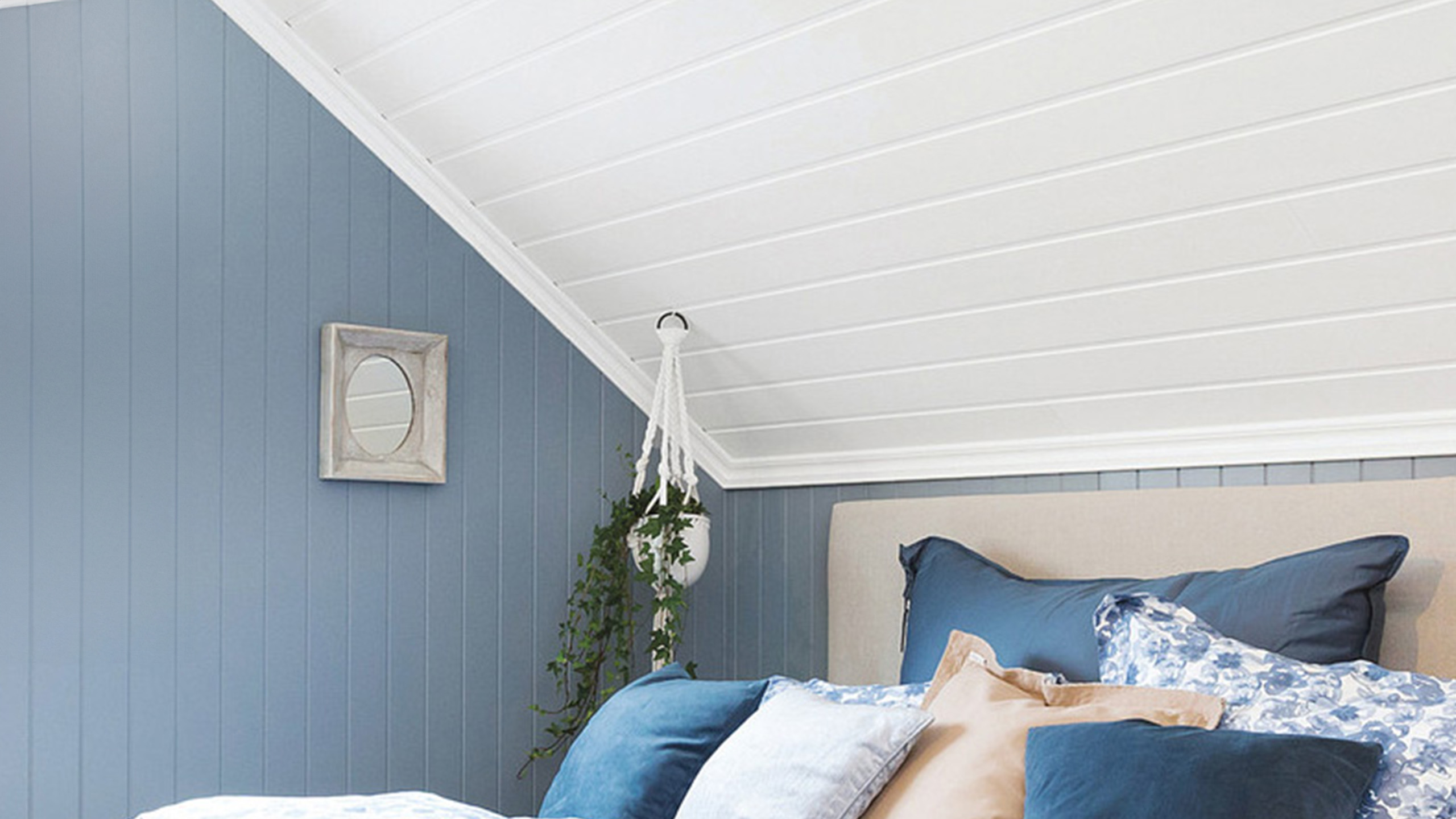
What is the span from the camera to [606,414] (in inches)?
154

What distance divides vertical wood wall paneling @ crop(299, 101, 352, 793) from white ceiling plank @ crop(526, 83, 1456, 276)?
0.50 meters

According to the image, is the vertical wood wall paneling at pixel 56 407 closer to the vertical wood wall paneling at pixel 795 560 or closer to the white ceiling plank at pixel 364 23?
the white ceiling plank at pixel 364 23

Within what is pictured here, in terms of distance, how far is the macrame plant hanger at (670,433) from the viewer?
11.9 ft

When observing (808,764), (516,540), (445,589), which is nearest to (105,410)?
(445,589)

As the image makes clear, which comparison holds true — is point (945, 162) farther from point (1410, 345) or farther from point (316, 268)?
point (316, 268)

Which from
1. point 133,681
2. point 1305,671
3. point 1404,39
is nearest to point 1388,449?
point 1305,671

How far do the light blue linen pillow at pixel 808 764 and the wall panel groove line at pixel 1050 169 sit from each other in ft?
3.23

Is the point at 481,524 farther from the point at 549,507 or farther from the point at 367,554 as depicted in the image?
the point at 367,554

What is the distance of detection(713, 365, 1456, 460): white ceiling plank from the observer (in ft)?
8.74

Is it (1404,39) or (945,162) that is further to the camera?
(945,162)

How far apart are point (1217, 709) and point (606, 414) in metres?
2.06

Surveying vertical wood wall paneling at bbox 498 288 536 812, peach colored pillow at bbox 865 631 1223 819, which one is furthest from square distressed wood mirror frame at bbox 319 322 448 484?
peach colored pillow at bbox 865 631 1223 819

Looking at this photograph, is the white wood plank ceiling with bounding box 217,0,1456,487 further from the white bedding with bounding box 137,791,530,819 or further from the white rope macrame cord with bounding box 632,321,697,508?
the white bedding with bounding box 137,791,530,819

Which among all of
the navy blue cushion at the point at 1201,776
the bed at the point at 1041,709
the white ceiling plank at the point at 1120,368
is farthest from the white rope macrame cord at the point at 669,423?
the navy blue cushion at the point at 1201,776
